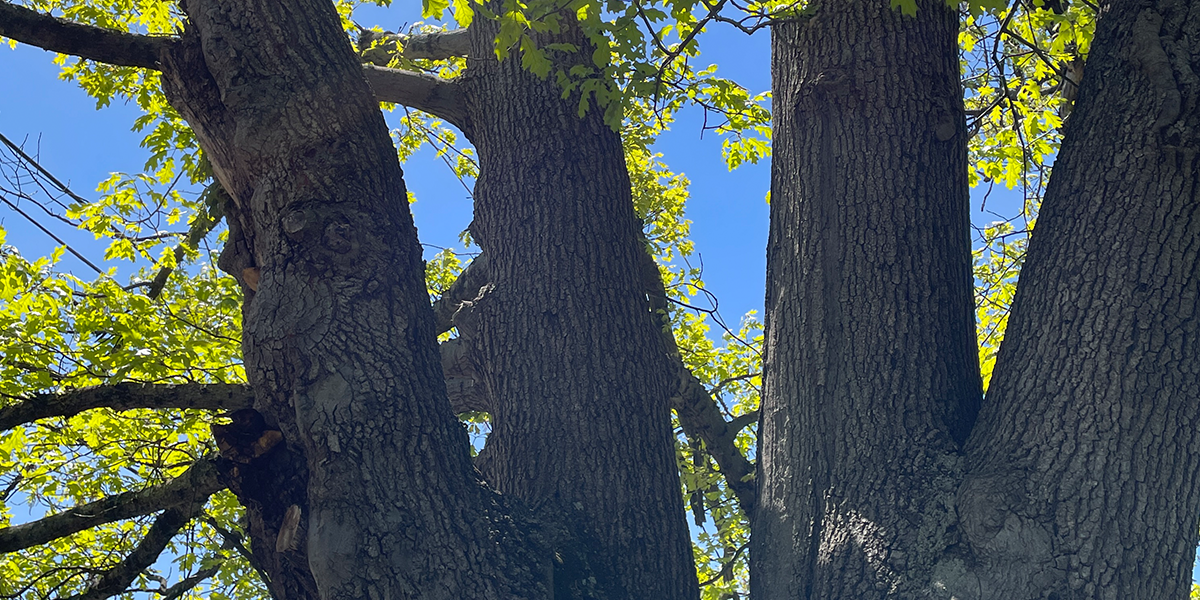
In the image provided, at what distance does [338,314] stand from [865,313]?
7.24ft

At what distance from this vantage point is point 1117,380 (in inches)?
114

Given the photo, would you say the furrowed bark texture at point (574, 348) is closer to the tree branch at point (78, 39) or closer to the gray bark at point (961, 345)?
the gray bark at point (961, 345)

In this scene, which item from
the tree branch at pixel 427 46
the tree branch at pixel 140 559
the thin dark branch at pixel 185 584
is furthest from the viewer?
the tree branch at pixel 427 46

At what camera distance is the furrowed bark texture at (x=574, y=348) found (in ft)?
11.5

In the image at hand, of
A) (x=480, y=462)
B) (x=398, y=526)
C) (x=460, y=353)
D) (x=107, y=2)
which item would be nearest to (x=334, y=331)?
(x=398, y=526)

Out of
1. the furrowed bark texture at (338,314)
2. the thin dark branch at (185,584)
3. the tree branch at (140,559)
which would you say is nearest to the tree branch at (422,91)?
the furrowed bark texture at (338,314)

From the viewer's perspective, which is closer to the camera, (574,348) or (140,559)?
(140,559)

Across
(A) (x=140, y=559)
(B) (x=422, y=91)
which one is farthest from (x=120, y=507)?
(B) (x=422, y=91)

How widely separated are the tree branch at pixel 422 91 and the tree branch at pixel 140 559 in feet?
7.94

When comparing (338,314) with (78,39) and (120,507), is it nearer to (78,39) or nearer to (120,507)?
(120,507)

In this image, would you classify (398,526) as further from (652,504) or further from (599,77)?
(599,77)

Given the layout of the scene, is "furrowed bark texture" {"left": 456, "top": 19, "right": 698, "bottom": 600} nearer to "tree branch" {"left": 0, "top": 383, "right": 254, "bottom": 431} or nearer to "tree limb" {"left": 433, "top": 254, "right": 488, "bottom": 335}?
"tree limb" {"left": 433, "top": 254, "right": 488, "bottom": 335}

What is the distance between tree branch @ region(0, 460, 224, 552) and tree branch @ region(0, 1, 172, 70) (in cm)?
175

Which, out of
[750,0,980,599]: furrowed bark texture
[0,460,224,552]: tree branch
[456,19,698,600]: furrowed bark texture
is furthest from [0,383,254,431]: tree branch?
[750,0,980,599]: furrowed bark texture
